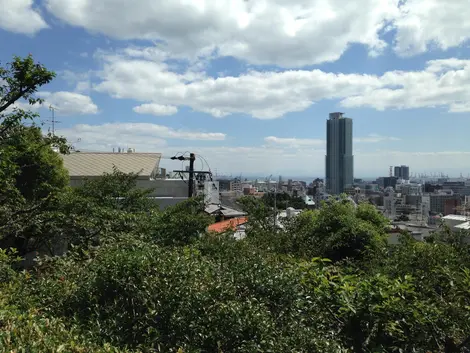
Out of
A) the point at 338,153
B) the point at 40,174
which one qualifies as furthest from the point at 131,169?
the point at 338,153

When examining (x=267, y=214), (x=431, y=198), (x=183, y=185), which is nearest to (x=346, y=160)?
(x=431, y=198)

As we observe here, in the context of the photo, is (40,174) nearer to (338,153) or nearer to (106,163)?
(106,163)

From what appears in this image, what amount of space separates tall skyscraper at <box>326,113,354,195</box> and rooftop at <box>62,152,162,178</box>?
331ft

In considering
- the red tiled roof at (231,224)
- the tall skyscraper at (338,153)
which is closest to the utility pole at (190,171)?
the red tiled roof at (231,224)

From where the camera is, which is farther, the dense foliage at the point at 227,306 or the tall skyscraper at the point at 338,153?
the tall skyscraper at the point at 338,153

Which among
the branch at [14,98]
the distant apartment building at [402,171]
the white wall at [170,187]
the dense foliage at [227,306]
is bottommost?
the dense foliage at [227,306]

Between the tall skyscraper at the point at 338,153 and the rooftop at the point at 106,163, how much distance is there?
10101 cm

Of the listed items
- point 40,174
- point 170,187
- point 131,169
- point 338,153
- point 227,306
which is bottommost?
point 227,306

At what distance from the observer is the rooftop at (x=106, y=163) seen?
63.1ft

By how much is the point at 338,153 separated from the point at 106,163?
110 m

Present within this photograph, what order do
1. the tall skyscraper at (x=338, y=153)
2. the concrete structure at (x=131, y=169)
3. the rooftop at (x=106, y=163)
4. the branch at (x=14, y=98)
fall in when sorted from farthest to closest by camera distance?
the tall skyscraper at (x=338, y=153) < the rooftop at (x=106, y=163) < the concrete structure at (x=131, y=169) < the branch at (x=14, y=98)


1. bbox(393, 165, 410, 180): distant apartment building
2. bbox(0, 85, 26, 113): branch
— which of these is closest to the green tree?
bbox(0, 85, 26, 113): branch

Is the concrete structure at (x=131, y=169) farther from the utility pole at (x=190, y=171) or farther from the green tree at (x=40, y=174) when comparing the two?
the green tree at (x=40, y=174)

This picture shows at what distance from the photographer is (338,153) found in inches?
4850
